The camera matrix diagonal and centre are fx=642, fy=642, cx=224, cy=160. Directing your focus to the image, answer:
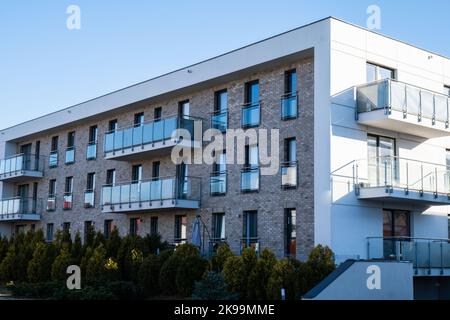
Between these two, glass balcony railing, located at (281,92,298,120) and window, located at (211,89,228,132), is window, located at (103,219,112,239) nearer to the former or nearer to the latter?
window, located at (211,89,228,132)

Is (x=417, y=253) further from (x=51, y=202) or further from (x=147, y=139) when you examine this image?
(x=51, y=202)

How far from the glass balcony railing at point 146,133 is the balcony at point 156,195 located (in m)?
1.66

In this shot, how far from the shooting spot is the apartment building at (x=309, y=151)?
20.3 meters

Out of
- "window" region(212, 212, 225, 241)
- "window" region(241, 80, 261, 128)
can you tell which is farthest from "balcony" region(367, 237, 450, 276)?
"window" region(241, 80, 261, 128)

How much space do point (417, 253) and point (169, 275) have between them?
7793 mm

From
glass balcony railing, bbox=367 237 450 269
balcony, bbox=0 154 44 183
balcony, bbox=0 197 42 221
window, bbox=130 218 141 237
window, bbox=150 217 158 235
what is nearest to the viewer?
glass balcony railing, bbox=367 237 450 269

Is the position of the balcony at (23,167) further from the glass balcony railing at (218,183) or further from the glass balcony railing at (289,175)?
the glass balcony railing at (289,175)

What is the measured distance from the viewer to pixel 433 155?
24.1 meters

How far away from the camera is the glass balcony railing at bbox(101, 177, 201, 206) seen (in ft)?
81.9

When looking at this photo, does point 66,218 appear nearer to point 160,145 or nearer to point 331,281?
point 160,145

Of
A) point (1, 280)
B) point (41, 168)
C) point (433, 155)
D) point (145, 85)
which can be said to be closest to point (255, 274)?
point (433, 155)

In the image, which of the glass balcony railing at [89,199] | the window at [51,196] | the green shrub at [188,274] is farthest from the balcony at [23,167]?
the green shrub at [188,274]

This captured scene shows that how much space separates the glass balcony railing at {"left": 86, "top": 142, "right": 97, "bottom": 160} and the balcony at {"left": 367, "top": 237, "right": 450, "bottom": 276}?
1643cm

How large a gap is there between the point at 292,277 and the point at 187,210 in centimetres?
912
